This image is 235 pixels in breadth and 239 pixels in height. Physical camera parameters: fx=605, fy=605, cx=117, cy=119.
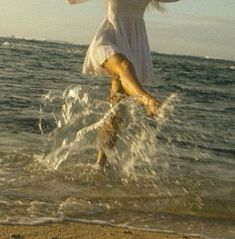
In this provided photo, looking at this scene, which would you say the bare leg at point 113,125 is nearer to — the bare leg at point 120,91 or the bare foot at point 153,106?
the bare leg at point 120,91

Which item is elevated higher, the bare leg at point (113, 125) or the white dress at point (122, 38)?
the white dress at point (122, 38)

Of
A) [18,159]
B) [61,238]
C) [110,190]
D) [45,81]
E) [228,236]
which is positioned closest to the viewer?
[61,238]

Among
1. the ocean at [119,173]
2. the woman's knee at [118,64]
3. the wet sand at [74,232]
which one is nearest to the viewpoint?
the wet sand at [74,232]

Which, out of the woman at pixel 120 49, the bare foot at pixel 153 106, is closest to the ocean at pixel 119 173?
the bare foot at pixel 153 106

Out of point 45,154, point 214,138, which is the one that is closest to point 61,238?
point 45,154

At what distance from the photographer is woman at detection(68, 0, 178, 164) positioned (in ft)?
17.8

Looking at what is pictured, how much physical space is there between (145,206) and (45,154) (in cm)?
206

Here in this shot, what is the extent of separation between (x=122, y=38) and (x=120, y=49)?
160 mm

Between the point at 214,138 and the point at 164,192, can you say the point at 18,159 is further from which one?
the point at 214,138

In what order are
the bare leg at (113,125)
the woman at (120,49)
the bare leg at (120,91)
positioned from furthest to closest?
1. the bare leg at (113,125)
2. the woman at (120,49)
3. the bare leg at (120,91)

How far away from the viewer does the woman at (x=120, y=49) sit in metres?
5.43

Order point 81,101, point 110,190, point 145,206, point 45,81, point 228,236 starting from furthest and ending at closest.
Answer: point 45,81, point 81,101, point 110,190, point 145,206, point 228,236

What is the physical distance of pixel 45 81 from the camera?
1659 cm

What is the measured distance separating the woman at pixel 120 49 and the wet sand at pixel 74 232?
59.0 inches
